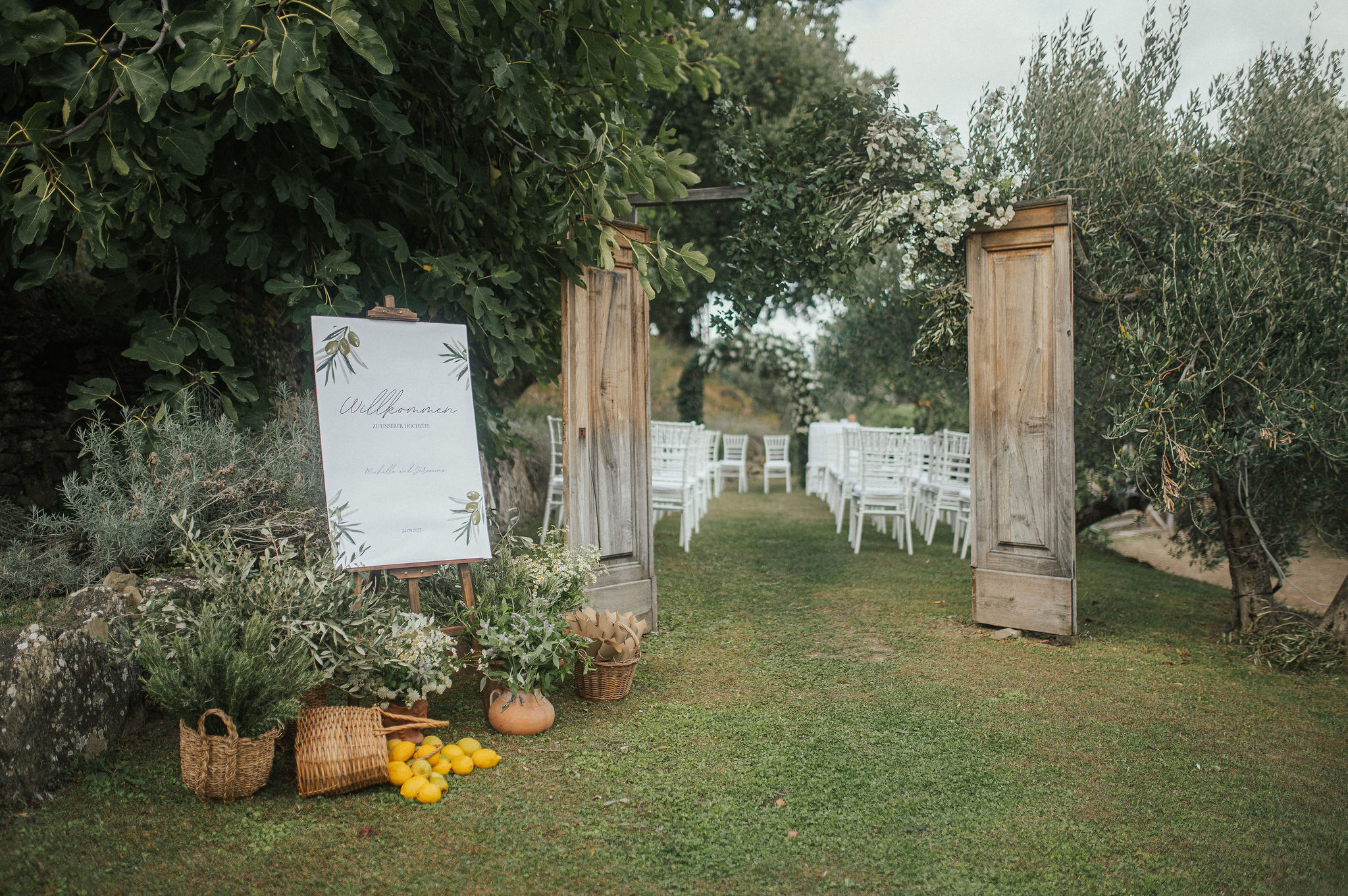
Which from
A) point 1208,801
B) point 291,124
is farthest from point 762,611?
point 291,124

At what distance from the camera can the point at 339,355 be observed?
2.82 m

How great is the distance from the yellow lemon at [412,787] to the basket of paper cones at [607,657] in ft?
2.74

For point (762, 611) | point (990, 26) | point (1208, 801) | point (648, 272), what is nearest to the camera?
point (1208, 801)

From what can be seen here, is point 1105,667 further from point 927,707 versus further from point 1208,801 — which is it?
point 1208,801

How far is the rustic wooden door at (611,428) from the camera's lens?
3.79 meters

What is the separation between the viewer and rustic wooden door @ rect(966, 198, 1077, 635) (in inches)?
153

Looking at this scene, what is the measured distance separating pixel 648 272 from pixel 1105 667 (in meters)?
2.73

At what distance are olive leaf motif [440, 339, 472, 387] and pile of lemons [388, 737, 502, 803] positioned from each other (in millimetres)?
1366

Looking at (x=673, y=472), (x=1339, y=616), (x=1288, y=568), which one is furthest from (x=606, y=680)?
(x=1288, y=568)

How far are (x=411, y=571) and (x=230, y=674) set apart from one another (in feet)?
2.70

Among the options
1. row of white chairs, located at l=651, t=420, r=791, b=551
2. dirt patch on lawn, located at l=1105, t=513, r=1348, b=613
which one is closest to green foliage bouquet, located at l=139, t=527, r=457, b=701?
row of white chairs, located at l=651, t=420, r=791, b=551

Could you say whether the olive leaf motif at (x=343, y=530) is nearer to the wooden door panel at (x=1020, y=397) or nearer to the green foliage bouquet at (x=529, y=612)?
the green foliage bouquet at (x=529, y=612)

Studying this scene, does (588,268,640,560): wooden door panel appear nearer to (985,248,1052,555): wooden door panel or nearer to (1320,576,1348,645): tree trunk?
(985,248,1052,555): wooden door panel

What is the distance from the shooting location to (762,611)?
4.69m
